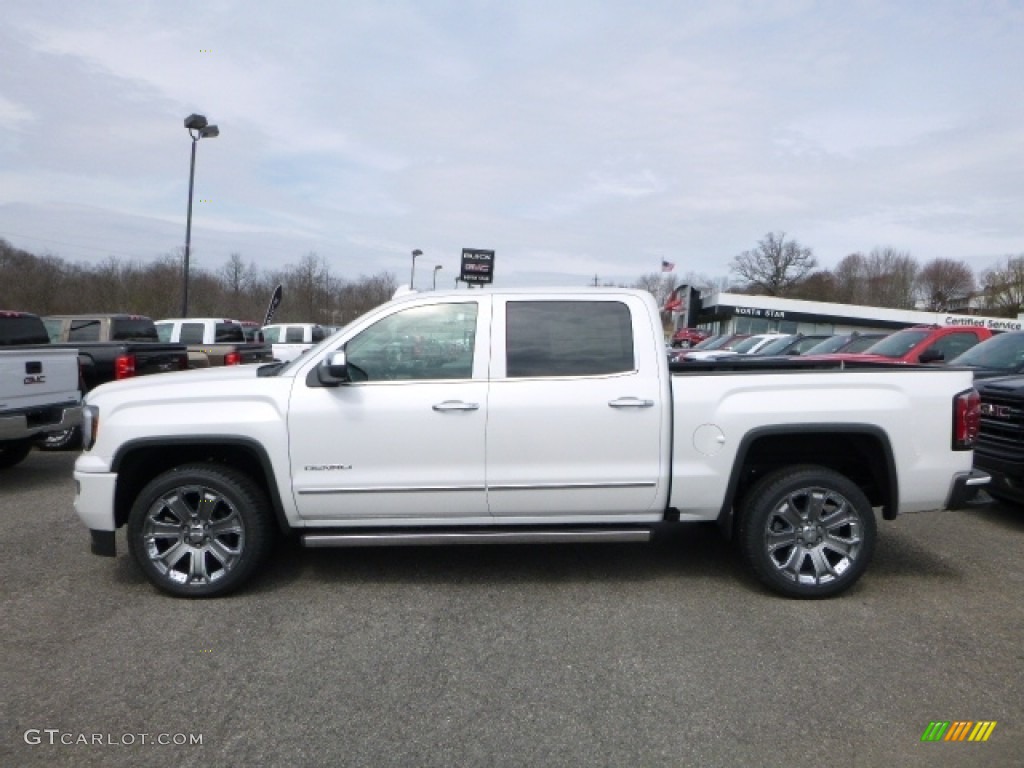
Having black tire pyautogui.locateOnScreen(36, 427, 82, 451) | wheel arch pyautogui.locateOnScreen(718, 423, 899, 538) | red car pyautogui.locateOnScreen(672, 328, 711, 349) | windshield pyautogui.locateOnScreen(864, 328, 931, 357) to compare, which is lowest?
black tire pyautogui.locateOnScreen(36, 427, 82, 451)

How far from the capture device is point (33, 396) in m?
7.53

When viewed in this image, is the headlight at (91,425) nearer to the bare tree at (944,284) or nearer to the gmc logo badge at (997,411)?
the gmc logo badge at (997,411)

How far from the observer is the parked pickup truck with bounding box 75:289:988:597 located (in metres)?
4.45

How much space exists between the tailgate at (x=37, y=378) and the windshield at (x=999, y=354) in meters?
10.0

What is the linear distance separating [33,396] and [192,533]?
427 centimetres

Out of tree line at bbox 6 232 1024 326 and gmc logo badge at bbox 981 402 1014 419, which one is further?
tree line at bbox 6 232 1024 326

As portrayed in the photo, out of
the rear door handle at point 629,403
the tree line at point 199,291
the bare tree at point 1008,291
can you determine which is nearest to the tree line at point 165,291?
the tree line at point 199,291

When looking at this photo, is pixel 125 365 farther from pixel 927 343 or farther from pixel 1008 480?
pixel 927 343

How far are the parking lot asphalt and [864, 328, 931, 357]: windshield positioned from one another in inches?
295

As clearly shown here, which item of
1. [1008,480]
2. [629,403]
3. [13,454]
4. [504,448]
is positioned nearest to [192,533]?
[504,448]

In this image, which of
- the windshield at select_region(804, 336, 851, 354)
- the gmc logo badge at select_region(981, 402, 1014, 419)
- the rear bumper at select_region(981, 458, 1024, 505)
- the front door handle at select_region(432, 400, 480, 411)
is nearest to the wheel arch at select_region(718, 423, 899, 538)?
the front door handle at select_region(432, 400, 480, 411)

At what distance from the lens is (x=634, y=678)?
3.59 meters

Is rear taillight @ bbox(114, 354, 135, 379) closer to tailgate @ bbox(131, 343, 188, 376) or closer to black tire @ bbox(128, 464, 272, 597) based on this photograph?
tailgate @ bbox(131, 343, 188, 376)

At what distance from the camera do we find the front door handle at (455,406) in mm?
4430
